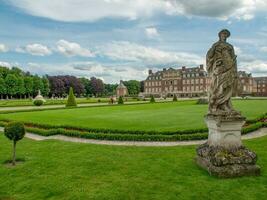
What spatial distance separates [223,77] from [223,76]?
1.0 inches

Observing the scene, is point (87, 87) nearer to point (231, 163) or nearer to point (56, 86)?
point (56, 86)

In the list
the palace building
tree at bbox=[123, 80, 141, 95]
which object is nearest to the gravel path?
the palace building

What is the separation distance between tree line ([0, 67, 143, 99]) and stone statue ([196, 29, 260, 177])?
74.7 metres

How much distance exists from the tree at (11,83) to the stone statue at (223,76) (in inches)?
3020

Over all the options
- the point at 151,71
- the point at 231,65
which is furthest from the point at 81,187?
the point at 151,71

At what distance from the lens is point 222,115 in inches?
289

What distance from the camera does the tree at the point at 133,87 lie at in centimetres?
13038

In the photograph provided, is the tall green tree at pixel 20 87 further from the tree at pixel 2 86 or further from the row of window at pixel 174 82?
the row of window at pixel 174 82

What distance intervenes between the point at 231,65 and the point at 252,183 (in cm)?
291

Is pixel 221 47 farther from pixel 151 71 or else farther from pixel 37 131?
pixel 151 71

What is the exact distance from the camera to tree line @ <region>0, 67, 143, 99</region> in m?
77.5

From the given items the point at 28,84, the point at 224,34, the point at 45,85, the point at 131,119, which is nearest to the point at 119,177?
the point at 224,34

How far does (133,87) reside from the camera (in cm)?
13175

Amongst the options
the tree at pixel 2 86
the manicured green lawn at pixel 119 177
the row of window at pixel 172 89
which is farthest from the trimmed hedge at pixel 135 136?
the row of window at pixel 172 89
